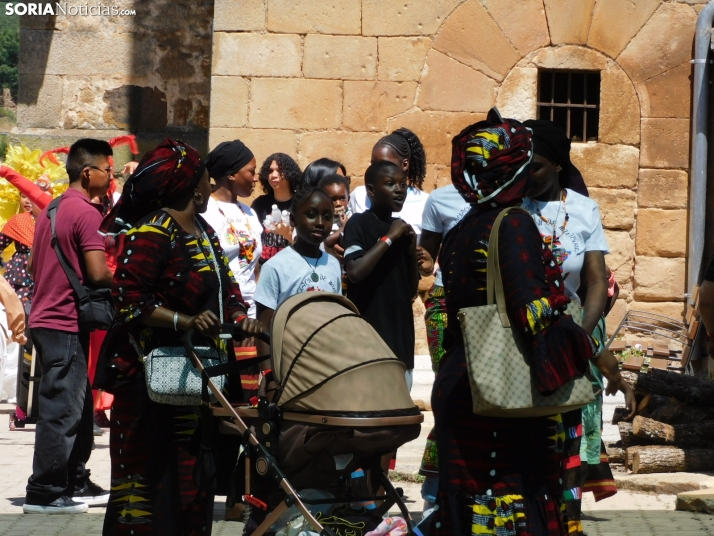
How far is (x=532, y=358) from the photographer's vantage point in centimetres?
361

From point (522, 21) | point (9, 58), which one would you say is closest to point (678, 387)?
point (522, 21)

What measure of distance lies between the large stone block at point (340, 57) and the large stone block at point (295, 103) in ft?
0.33

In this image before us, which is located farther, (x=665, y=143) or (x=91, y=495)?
(x=665, y=143)

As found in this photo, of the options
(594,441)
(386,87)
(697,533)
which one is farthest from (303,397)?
(386,87)

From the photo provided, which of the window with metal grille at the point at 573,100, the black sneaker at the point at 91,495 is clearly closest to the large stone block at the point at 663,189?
the window with metal grille at the point at 573,100

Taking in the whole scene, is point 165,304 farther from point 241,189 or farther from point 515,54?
point 515,54

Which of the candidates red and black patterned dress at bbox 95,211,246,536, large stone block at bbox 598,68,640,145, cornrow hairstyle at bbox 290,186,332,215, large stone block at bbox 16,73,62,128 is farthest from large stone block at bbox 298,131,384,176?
red and black patterned dress at bbox 95,211,246,536

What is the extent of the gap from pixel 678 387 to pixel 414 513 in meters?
2.47

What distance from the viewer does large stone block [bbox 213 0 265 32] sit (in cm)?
994

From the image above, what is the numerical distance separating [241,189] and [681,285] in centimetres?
478

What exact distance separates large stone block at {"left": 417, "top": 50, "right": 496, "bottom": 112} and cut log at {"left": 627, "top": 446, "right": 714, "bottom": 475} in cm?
367

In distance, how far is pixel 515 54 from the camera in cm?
1007

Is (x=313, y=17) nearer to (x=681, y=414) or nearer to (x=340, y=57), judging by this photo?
(x=340, y=57)

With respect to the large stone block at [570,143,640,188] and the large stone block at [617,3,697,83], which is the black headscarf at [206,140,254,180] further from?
the large stone block at [617,3,697,83]
